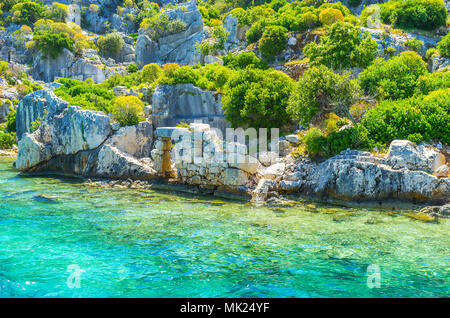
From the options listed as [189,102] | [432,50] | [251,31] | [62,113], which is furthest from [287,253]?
[251,31]

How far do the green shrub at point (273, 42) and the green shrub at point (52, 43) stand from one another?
38122 mm

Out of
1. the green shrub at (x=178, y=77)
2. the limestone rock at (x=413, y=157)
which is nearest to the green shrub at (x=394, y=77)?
the limestone rock at (x=413, y=157)

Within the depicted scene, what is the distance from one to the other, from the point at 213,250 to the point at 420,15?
3687 centimetres

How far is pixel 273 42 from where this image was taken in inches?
1534

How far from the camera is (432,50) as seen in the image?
108 feet

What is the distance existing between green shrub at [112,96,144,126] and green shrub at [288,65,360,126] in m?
12.3

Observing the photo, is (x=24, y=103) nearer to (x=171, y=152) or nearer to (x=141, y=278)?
(x=171, y=152)

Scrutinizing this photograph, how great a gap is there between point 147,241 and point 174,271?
305cm

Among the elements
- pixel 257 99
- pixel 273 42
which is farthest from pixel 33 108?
pixel 273 42

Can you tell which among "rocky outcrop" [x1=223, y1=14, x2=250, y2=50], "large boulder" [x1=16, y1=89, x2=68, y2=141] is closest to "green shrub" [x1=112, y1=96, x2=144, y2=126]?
"large boulder" [x1=16, y1=89, x2=68, y2=141]

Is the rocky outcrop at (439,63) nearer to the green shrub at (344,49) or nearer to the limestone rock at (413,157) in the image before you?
the green shrub at (344,49)

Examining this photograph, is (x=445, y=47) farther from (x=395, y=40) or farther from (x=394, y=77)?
(x=394, y=77)

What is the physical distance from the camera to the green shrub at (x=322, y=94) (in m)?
22.3
